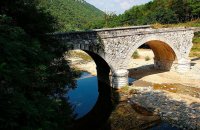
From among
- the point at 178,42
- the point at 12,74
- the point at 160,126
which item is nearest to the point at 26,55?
the point at 12,74

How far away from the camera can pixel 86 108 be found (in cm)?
2203

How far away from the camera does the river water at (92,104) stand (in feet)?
60.5

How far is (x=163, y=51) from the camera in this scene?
1200 inches

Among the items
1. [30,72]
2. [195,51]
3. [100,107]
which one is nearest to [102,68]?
[100,107]

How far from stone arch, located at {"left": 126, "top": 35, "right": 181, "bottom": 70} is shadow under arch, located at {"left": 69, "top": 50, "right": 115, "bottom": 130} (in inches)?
204

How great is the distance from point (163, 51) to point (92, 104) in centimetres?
1198

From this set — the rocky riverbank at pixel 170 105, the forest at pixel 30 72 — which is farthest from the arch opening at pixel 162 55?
the forest at pixel 30 72

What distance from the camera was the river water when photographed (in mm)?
18430

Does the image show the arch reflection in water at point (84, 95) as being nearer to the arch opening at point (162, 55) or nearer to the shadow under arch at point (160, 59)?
the shadow under arch at point (160, 59)

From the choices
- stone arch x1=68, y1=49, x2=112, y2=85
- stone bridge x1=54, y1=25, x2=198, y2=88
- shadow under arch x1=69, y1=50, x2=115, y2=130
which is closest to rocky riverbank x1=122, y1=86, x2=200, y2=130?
shadow under arch x1=69, y1=50, x2=115, y2=130

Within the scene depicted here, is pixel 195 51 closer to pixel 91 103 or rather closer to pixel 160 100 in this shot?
pixel 160 100

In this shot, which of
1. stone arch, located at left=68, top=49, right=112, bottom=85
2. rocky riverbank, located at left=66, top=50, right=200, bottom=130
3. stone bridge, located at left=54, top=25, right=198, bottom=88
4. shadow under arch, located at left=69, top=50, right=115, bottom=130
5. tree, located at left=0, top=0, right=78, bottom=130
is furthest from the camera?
stone arch, located at left=68, top=49, right=112, bottom=85

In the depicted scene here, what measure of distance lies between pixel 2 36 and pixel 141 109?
14131 mm

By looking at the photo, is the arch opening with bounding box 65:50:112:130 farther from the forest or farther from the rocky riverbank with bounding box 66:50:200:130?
the forest
